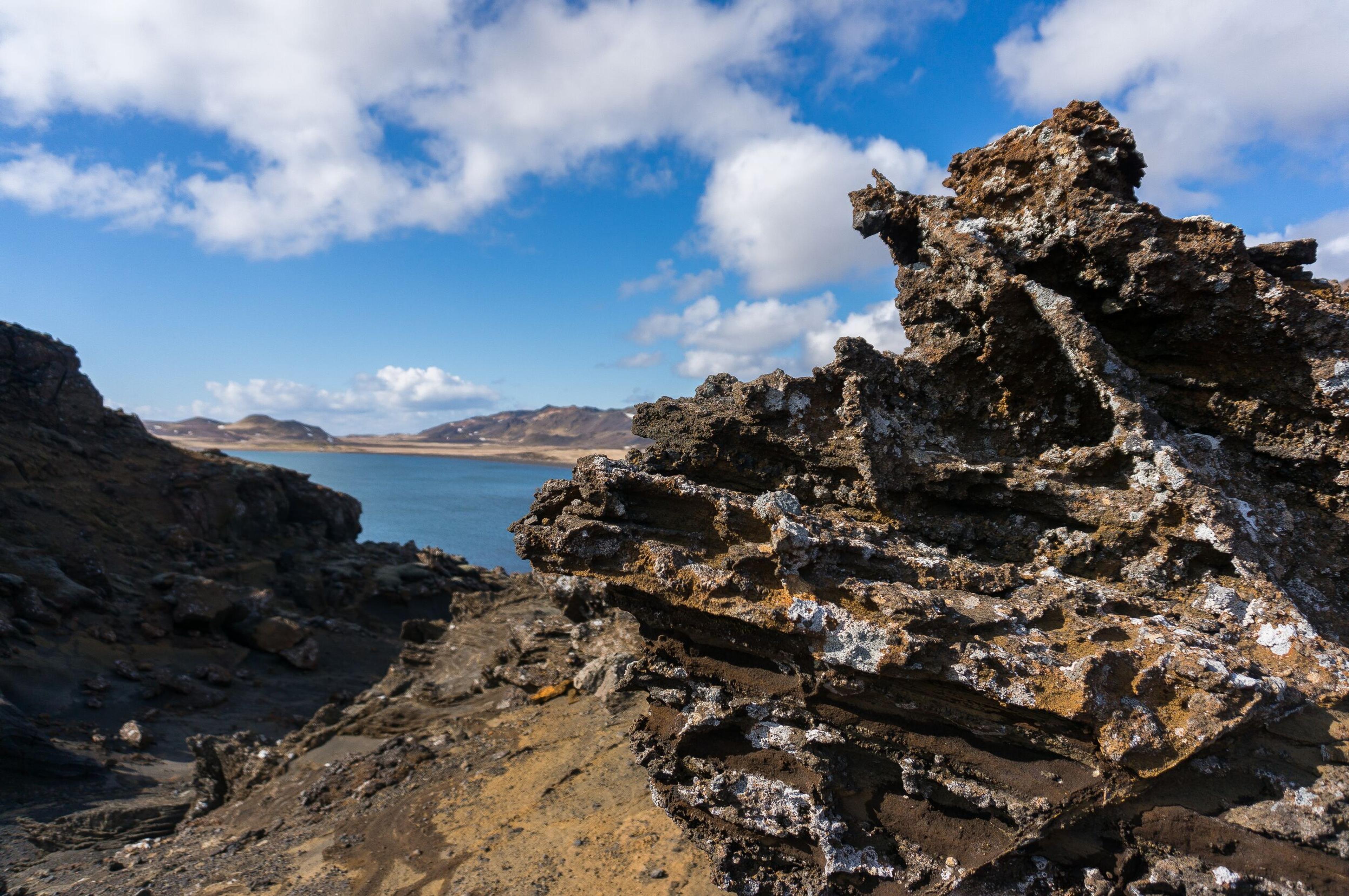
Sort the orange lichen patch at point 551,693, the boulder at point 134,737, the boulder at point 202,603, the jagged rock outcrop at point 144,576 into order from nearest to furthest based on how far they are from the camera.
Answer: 1. the orange lichen patch at point 551,693
2. the boulder at point 134,737
3. the jagged rock outcrop at point 144,576
4. the boulder at point 202,603

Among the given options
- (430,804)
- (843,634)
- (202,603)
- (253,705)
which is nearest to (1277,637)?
(843,634)

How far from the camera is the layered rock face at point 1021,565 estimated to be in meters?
4.09

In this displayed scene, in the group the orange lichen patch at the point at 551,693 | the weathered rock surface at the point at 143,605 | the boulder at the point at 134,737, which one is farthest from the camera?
the boulder at the point at 134,737

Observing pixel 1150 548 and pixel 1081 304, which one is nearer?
pixel 1150 548

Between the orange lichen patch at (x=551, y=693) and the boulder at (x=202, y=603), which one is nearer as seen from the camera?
the orange lichen patch at (x=551, y=693)

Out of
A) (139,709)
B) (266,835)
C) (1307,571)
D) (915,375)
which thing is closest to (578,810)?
(266,835)

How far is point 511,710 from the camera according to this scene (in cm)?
1045

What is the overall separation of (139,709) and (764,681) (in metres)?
19.2

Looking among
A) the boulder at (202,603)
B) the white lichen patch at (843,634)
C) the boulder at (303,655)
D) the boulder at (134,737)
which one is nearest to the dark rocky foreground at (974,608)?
the white lichen patch at (843,634)

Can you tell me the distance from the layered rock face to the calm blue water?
6.10 feet

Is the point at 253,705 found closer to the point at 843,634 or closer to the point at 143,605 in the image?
the point at 143,605

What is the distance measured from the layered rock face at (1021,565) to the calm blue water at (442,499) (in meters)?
1.86

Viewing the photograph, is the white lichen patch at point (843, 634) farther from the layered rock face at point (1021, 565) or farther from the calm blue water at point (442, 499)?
the calm blue water at point (442, 499)

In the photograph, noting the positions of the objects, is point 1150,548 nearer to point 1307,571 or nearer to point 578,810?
point 1307,571
